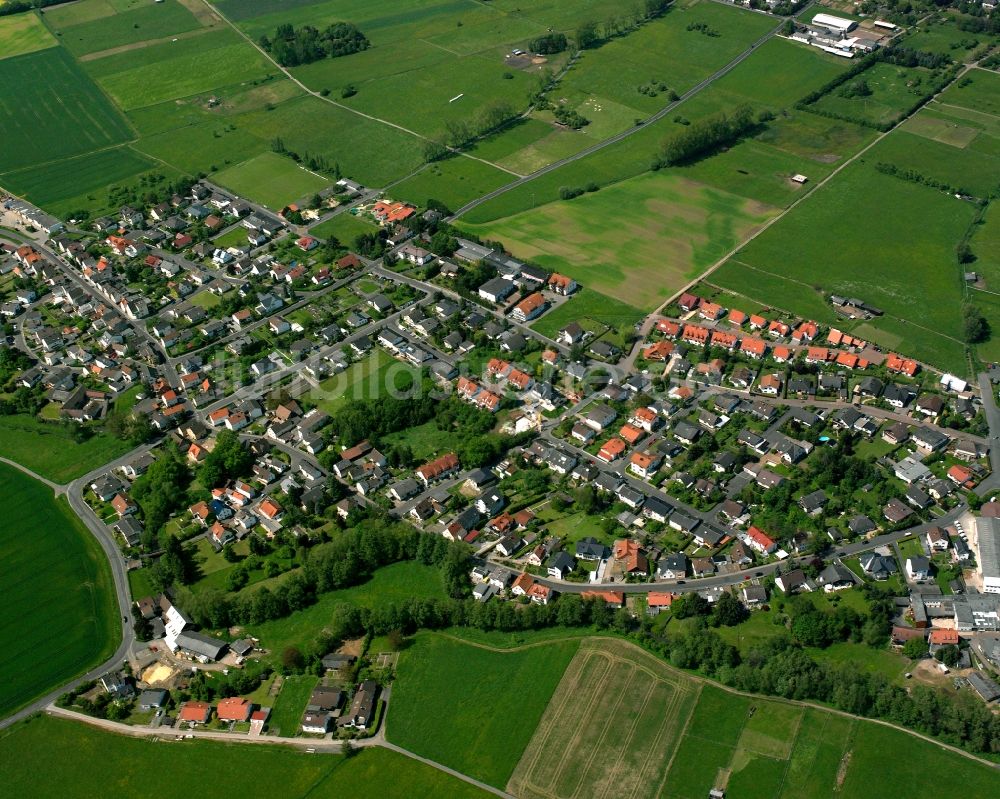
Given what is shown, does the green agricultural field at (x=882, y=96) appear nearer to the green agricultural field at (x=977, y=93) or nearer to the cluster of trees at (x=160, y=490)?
the green agricultural field at (x=977, y=93)

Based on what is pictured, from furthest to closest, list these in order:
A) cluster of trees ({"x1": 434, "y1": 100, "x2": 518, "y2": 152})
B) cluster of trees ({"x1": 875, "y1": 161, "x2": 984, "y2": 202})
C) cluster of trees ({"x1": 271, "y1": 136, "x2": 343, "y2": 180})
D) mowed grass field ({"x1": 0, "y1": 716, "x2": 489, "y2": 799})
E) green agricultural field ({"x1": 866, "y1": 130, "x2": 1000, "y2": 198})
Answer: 1. cluster of trees ({"x1": 434, "y1": 100, "x2": 518, "y2": 152})
2. cluster of trees ({"x1": 271, "y1": 136, "x2": 343, "y2": 180})
3. green agricultural field ({"x1": 866, "y1": 130, "x2": 1000, "y2": 198})
4. cluster of trees ({"x1": 875, "y1": 161, "x2": 984, "y2": 202})
5. mowed grass field ({"x1": 0, "y1": 716, "x2": 489, "y2": 799})

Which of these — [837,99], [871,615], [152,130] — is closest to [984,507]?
[871,615]

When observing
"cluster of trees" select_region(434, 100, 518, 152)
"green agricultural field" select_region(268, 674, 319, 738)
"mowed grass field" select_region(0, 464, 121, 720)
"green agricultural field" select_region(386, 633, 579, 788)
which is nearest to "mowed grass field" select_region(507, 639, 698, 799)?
"green agricultural field" select_region(386, 633, 579, 788)

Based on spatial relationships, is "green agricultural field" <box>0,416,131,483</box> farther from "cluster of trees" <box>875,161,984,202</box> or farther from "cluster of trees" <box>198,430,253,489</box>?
"cluster of trees" <box>875,161,984,202</box>

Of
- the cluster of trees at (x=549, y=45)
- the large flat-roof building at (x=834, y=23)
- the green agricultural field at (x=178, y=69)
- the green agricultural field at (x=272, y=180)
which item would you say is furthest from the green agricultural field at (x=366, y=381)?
the large flat-roof building at (x=834, y=23)

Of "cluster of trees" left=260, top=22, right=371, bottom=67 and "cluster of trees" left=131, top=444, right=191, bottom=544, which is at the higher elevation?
"cluster of trees" left=260, top=22, right=371, bottom=67

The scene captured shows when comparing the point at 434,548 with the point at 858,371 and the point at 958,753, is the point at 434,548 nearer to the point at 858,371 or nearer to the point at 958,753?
the point at 958,753
